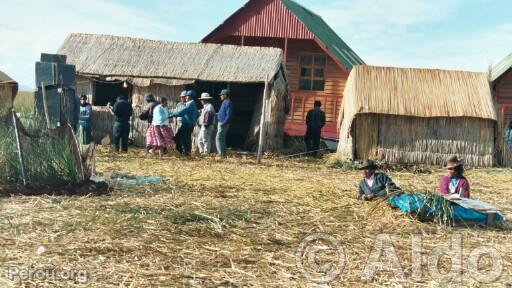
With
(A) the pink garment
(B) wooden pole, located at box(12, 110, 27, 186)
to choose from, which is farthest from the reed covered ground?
(A) the pink garment

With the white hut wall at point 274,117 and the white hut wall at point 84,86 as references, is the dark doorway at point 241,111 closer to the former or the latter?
the white hut wall at point 274,117

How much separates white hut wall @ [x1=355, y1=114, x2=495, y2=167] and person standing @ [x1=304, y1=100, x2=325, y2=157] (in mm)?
2201

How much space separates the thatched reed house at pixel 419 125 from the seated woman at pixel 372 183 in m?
5.23

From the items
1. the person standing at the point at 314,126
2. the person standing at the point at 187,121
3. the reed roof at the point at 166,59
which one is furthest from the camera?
the reed roof at the point at 166,59

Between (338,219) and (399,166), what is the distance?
663cm

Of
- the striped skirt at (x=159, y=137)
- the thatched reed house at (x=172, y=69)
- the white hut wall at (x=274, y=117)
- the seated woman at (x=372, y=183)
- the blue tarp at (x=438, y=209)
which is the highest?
the thatched reed house at (x=172, y=69)

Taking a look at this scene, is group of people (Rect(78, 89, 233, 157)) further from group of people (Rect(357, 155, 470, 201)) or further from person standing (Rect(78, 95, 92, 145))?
group of people (Rect(357, 155, 470, 201))

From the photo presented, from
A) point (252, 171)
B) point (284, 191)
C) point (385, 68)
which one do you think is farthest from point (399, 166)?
point (284, 191)

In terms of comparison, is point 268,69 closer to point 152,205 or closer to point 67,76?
point 67,76

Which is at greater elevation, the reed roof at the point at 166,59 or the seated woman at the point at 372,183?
the reed roof at the point at 166,59

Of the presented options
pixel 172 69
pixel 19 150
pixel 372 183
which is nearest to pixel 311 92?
pixel 172 69

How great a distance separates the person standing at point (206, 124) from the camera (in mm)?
13547

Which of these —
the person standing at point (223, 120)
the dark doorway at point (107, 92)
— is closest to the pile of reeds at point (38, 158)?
the person standing at point (223, 120)

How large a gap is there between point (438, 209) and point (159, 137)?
7.90 metres
